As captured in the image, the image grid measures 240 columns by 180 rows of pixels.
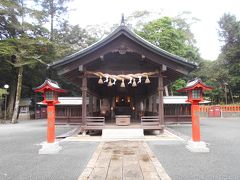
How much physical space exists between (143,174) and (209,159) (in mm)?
2562

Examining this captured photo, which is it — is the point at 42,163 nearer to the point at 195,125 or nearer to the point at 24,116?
the point at 195,125

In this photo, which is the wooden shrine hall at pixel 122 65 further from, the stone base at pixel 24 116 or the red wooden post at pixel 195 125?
the stone base at pixel 24 116

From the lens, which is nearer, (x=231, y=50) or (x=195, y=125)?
(x=195, y=125)

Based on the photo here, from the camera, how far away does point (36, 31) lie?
79.3 feet

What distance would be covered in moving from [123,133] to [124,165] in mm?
4716

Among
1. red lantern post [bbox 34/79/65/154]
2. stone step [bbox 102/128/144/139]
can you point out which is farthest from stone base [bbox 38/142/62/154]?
stone step [bbox 102/128/144/139]

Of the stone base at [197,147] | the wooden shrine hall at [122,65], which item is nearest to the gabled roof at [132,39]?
the wooden shrine hall at [122,65]

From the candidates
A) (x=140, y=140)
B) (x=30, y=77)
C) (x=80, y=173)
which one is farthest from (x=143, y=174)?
(x=30, y=77)

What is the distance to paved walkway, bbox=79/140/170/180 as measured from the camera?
196 inches

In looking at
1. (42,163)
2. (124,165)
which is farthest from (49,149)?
(124,165)

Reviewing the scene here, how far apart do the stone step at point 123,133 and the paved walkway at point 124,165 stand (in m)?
2.49

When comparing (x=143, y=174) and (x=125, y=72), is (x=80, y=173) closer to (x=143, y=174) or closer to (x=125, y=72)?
(x=143, y=174)

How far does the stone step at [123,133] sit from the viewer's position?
Result: 34.2 ft

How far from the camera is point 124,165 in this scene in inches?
231
